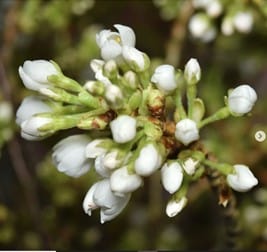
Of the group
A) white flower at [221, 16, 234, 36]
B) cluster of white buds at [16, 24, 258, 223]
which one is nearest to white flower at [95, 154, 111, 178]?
cluster of white buds at [16, 24, 258, 223]

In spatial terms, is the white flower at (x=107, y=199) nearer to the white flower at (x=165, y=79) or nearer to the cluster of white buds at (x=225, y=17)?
the white flower at (x=165, y=79)

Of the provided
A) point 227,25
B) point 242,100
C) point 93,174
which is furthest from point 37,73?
point 93,174

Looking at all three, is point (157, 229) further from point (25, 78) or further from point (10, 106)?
point (25, 78)

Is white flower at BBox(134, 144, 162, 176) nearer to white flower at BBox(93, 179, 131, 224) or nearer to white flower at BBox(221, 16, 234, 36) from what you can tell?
white flower at BBox(93, 179, 131, 224)

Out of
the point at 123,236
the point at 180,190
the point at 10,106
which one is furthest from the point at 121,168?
the point at 123,236

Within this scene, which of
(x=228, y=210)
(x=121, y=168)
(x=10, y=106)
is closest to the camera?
(x=121, y=168)

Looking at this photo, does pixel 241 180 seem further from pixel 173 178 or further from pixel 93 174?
pixel 93 174

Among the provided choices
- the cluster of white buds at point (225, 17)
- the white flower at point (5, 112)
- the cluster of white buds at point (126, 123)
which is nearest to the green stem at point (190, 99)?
the cluster of white buds at point (126, 123)
